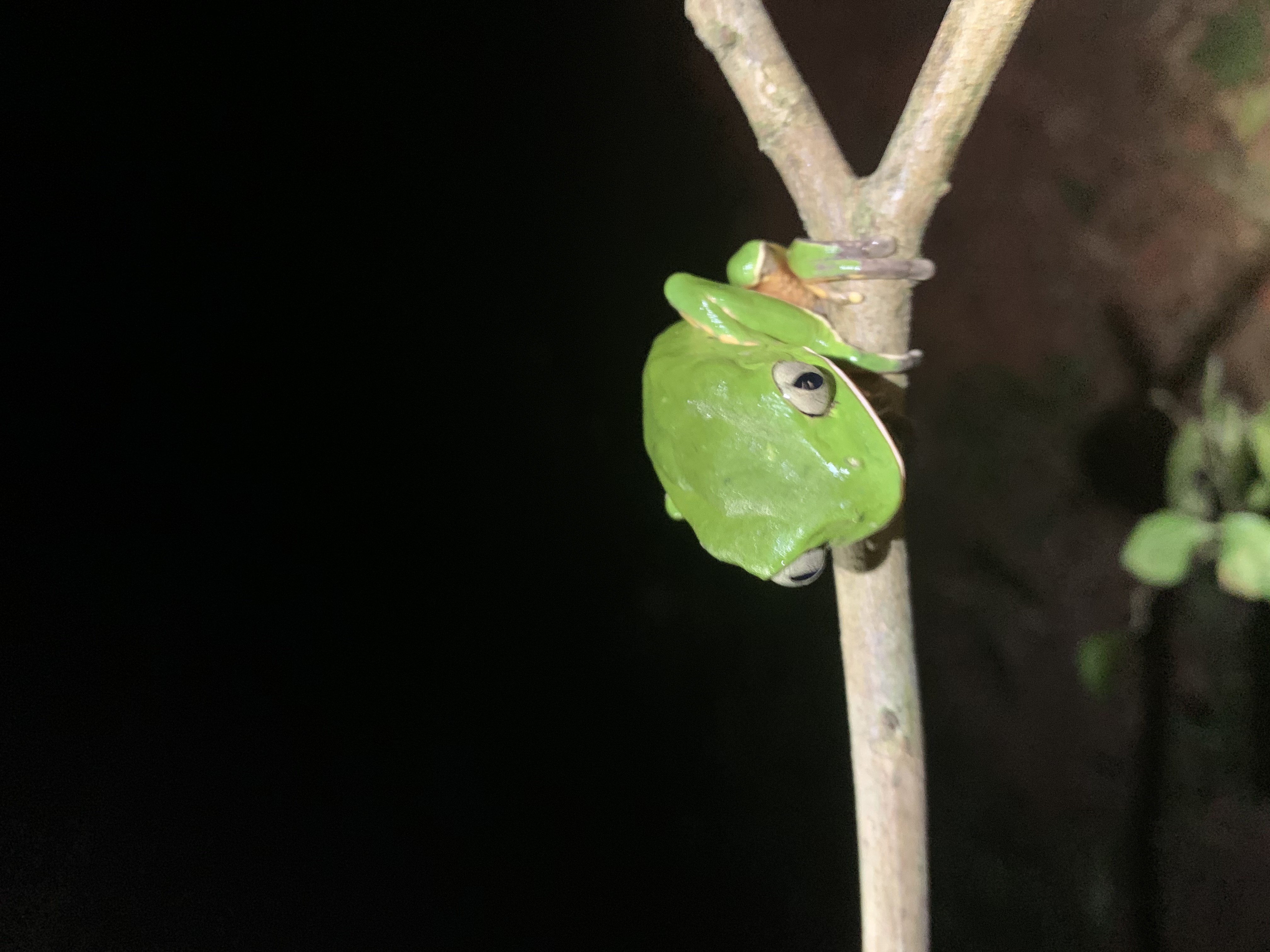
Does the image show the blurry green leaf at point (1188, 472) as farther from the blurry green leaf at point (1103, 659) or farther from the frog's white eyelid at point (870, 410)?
the frog's white eyelid at point (870, 410)

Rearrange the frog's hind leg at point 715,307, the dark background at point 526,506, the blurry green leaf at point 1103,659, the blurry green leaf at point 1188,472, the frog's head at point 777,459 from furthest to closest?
the blurry green leaf at point 1103,659 < the blurry green leaf at point 1188,472 < the dark background at point 526,506 < the frog's hind leg at point 715,307 < the frog's head at point 777,459

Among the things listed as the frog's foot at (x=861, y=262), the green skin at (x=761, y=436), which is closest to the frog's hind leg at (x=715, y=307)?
the green skin at (x=761, y=436)

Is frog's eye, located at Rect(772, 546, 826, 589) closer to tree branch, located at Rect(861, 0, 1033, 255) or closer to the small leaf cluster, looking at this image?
tree branch, located at Rect(861, 0, 1033, 255)

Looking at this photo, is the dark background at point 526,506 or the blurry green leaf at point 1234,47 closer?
the dark background at point 526,506

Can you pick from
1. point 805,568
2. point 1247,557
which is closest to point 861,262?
point 805,568

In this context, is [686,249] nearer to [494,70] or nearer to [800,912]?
[494,70]

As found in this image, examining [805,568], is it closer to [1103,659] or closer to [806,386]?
[806,386]
